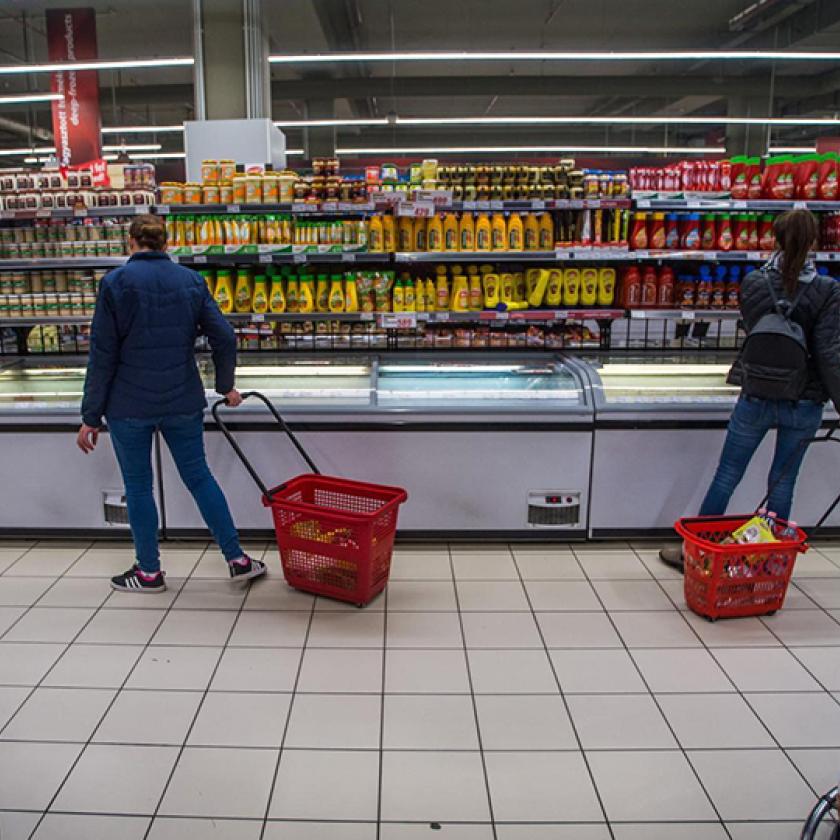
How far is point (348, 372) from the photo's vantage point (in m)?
4.54

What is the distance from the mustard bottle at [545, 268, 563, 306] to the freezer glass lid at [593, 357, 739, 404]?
45cm

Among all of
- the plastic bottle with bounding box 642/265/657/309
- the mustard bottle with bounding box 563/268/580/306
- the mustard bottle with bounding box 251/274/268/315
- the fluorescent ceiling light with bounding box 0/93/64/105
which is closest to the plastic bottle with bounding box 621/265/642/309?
the plastic bottle with bounding box 642/265/657/309

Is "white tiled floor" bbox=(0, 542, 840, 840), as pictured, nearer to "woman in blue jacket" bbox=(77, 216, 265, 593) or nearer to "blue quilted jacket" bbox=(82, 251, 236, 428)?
"woman in blue jacket" bbox=(77, 216, 265, 593)

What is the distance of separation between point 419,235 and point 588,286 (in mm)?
1027

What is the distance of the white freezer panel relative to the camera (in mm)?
4156

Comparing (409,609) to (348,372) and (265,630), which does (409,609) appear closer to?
(265,630)

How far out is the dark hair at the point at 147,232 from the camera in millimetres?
3461

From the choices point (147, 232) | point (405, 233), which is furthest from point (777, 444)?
point (147, 232)

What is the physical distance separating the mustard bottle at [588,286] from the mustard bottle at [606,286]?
0.03 m

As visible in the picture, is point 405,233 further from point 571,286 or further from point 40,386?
point 40,386

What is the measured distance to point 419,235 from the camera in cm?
448

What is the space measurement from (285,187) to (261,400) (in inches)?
48.3

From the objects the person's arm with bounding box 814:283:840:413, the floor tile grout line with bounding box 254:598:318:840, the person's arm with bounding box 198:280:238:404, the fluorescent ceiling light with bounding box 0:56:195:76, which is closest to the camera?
the floor tile grout line with bounding box 254:598:318:840

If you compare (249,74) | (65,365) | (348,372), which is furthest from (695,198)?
(249,74)
